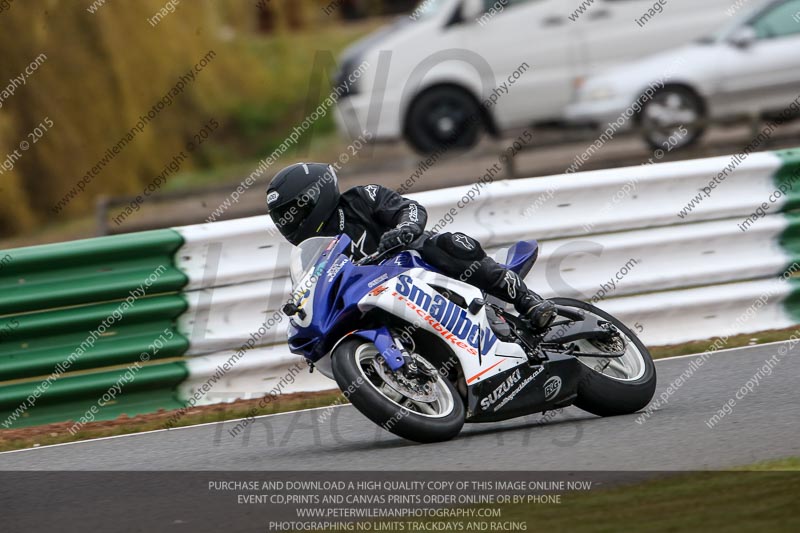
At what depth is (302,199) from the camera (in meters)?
6.38

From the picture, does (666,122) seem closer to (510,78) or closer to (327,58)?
(510,78)

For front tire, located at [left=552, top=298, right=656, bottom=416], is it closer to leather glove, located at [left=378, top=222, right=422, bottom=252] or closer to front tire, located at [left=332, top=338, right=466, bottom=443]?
front tire, located at [left=332, top=338, right=466, bottom=443]

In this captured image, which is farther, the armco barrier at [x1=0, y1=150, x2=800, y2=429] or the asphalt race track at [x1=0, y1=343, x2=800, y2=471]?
the armco barrier at [x1=0, y1=150, x2=800, y2=429]

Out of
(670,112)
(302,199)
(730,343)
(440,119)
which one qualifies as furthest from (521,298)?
(440,119)

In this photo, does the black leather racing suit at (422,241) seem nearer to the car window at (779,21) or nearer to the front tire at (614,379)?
the front tire at (614,379)

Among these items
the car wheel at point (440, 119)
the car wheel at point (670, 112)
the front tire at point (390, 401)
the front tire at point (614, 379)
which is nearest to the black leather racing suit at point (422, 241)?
the front tire at point (614, 379)

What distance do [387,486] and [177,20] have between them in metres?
14.4

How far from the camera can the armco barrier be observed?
8102 mm

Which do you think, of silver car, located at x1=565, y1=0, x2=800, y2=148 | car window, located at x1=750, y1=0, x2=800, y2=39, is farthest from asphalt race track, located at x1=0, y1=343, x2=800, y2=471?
car window, located at x1=750, y1=0, x2=800, y2=39

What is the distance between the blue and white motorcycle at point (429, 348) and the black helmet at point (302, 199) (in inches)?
8.5

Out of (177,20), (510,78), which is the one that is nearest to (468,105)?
(510,78)

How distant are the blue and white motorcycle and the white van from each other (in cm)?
1023

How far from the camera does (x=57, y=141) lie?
1775 centimetres

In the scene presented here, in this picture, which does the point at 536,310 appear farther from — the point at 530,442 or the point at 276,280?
the point at 276,280
